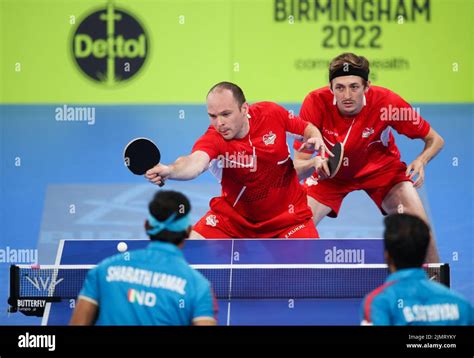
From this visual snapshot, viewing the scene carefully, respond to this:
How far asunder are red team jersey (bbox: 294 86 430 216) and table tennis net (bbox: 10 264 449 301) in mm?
1684

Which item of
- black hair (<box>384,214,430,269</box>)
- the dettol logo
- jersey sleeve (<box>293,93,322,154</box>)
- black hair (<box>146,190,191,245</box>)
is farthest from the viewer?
the dettol logo

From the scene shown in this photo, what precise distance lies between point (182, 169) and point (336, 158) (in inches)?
55.3

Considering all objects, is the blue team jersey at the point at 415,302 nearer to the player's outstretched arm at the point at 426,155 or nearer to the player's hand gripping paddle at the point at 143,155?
the player's hand gripping paddle at the point at 143,155

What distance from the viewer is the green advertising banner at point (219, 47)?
441 inches

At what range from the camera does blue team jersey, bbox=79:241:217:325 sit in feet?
19.3

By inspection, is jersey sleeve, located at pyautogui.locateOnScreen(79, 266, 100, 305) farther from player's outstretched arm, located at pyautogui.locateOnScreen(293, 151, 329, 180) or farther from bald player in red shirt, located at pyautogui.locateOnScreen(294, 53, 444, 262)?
bald player in red shirt, located at pyautogui.locateOnScreen(294, 53, 444, 262)

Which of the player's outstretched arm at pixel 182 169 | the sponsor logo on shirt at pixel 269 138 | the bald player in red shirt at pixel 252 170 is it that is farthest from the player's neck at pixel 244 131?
the player's outstretched arm at pixel 182 169

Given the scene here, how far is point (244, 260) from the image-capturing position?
8430mm

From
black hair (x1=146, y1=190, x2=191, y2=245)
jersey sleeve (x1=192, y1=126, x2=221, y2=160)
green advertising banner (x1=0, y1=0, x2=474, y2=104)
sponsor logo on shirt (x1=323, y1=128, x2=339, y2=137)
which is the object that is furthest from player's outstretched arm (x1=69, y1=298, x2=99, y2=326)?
green advertising banner (x1=0, y1=0, x2=474, y2=104)

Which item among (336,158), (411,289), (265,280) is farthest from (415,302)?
(336,158)

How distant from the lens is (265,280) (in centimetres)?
818

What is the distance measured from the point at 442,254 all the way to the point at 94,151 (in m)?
4.07

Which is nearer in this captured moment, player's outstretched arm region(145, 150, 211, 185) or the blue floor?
player's outstretched arm region(145, 150, 211, 185)
